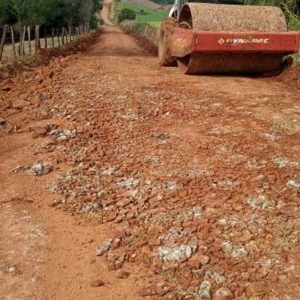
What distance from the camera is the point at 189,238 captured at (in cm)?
419

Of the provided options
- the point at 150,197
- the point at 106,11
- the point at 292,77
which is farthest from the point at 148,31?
the point at 106,11

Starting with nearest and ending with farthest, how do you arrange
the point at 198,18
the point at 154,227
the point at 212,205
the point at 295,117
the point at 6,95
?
the point at 154,227
the point at 212,205
the point at 295,117
the point at 6,95
the point at 198,18

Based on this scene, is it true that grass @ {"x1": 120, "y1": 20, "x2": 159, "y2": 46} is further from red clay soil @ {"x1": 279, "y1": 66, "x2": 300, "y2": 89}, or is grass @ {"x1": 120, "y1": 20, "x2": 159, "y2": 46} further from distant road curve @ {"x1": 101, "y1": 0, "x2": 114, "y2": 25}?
distant road curve @ {"x1": 101, "y1": 0, "x2": 114, "y2": 25}

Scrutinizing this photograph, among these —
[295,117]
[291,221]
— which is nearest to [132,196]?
[291,221]

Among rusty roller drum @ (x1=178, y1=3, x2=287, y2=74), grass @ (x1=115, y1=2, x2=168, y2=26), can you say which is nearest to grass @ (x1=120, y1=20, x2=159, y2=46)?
grass @ (x1=115, y1=2, x2=168, y2=26)

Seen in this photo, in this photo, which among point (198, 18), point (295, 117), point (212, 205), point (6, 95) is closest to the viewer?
point (212, 205)

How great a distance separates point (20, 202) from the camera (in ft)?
16.1

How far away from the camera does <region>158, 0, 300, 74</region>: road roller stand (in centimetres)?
987

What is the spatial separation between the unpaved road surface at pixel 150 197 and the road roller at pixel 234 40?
1.75 m

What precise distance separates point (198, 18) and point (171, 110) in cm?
337

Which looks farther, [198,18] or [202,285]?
[198,18]

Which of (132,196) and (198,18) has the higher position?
(198,18)

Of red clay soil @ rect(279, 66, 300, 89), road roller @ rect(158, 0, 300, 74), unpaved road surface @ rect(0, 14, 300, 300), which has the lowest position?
unpaved road surface @ rect(0, 14, 300, 300)

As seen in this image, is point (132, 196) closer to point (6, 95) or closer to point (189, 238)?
point (189, 238)
